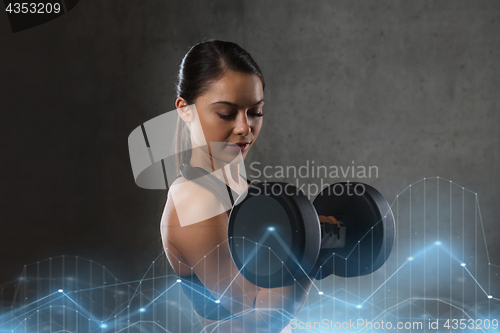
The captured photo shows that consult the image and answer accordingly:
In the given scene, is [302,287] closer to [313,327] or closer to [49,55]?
[313,327]

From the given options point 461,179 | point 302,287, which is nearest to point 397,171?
point 461,179

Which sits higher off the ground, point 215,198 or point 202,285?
point 215,198

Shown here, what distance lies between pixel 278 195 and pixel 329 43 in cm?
192

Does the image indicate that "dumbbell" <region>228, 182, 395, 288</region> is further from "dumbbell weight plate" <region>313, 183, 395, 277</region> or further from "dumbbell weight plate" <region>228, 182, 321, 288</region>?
"dumbbell weight plate" <region>313, 183, 395, 277</region>

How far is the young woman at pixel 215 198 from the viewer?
3.07 ft

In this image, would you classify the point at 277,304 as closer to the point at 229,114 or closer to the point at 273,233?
the point at 273,233

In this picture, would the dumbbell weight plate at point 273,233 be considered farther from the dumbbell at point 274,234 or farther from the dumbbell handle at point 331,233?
the dumbbell handle at point 331,233

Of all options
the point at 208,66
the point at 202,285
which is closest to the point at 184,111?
the point at 208,66

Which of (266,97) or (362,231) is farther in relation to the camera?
(266,97)

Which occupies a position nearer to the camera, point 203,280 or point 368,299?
point 203,280

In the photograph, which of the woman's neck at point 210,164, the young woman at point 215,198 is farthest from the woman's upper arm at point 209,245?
the woman's neck at point 210,164

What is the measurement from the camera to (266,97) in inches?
103

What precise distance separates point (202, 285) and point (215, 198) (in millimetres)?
200

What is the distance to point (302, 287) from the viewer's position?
101 centimetres
